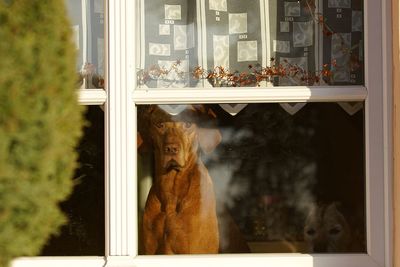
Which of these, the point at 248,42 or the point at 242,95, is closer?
the point at 242,95

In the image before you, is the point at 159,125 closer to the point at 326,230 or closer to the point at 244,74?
the point at 244,74

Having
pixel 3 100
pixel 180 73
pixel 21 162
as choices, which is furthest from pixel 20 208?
pixel 180 73

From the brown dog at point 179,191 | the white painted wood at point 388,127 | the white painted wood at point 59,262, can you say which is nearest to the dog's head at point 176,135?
the brown dog at point 179,191

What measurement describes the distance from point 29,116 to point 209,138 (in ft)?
5.45

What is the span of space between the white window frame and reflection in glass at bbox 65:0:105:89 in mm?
135

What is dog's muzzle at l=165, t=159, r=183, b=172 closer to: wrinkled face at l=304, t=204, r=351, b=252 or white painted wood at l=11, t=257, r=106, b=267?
white painted wood at l=11, t=257, r=106, b=267

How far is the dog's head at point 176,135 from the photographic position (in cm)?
384

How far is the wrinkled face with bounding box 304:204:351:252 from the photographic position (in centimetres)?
380

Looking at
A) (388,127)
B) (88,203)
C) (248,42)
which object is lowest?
(88,203)

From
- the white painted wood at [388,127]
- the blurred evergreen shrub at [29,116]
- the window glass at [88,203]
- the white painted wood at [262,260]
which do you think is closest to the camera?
the blurred evergreen shrub at [29,116]

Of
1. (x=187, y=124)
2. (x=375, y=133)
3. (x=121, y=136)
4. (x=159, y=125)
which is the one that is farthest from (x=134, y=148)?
(x=375, y=133)

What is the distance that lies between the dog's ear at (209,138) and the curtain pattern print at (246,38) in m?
0.26

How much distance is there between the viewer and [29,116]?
7.64 feet

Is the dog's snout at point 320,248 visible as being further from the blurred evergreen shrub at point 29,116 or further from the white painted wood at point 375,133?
the blurred evergreen shrub at point 29,116
